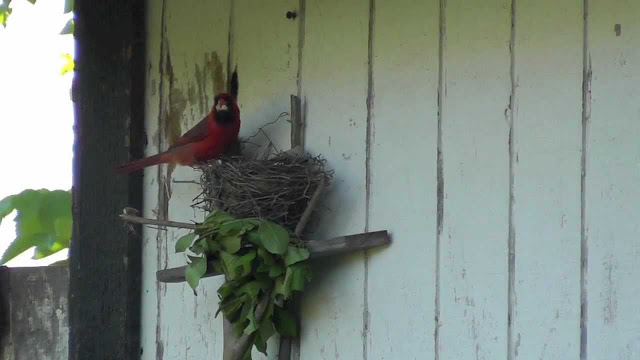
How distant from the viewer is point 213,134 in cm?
280

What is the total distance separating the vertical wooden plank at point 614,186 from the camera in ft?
6.79

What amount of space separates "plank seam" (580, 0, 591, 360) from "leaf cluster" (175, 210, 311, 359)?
2.18 ft

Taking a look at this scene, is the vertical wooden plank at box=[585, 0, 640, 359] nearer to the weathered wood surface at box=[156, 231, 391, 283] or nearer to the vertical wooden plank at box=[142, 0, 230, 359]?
the weathered wood surface at box=[156, 231, 391, 283]

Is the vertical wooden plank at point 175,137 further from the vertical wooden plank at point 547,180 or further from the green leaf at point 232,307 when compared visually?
the vertical wooden plank at point 547,180

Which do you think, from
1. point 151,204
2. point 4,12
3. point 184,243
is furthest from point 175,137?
point 4,12

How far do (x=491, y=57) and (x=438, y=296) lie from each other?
22.1 inches

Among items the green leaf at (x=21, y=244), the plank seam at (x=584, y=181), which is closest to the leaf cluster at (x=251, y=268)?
the plank seam at (x=584, y=181)

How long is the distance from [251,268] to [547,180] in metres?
0.75

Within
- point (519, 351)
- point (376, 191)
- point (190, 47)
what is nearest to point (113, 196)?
point (190, 47)

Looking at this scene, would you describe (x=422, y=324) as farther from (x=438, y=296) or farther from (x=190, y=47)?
(x=190, y=47)

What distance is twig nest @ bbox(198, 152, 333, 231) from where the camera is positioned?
256 cm

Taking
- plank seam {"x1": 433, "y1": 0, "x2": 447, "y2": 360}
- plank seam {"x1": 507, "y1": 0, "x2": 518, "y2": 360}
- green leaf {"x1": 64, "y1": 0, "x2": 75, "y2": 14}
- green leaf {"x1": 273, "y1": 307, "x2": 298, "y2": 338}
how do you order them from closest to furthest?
plank seam {"x1": 507, "y1": 0, "x2": 518, "y2": 360} < plank seam {"x1": 433, "y1": 0, "x2": 447, "y2": 360} < green leaf {"x1": 273, "y1": 307, "x2": 298, "y2": 338} < green leaf {"x1": 64, "y1": 0, "x2": 75, "y2": 14}

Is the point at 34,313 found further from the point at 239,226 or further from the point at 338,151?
the point at 338,151

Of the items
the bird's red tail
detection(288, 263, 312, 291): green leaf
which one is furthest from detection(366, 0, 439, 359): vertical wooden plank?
the bird's red tail
